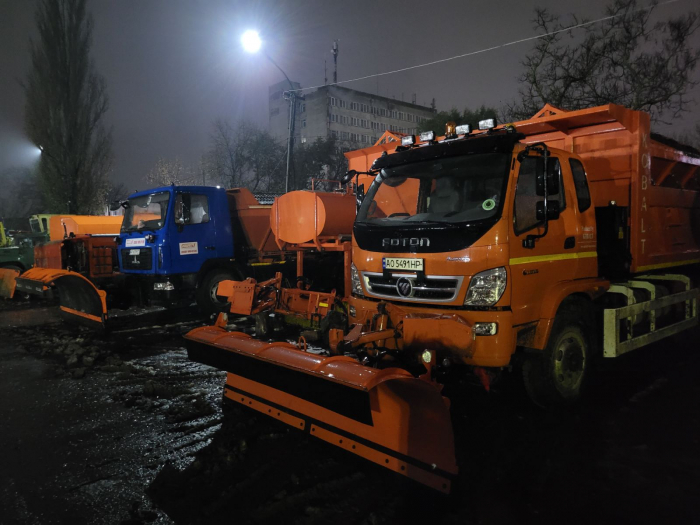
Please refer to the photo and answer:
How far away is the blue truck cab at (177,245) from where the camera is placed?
345 inches

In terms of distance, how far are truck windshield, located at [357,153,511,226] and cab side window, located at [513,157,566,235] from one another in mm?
188

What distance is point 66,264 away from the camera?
1073 centimetres

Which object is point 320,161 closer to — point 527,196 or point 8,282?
point 8,282

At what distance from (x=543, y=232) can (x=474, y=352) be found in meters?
1.29

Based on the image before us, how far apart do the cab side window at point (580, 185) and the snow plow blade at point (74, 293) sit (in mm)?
7817

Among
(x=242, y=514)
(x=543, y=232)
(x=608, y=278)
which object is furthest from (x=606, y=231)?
(x=242, y=514)

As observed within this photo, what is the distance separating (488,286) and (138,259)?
7.59 m

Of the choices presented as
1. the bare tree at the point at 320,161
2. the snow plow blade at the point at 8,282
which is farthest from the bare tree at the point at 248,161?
the snow plow blade at the point at 8,282

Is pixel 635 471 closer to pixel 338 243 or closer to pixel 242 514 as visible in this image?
pixel 242 514

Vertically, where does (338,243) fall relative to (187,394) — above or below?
above

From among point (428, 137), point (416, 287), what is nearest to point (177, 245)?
point (428, 137)

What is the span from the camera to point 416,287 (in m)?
4.09

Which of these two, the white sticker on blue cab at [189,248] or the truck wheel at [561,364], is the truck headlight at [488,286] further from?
the white sticker on blue cab at [189,248]

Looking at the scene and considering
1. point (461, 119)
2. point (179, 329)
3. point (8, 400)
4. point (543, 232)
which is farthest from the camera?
point (461, 119)
